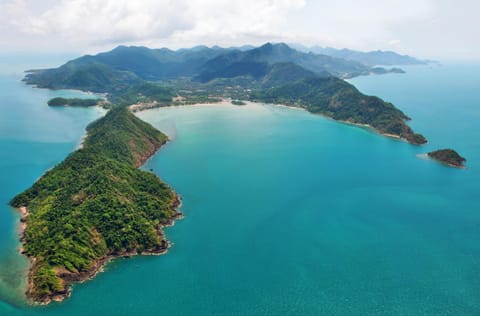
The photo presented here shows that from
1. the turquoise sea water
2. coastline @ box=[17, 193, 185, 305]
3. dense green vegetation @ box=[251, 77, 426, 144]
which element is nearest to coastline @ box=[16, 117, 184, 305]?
coastline @ box=[17, 193, 185, 305]

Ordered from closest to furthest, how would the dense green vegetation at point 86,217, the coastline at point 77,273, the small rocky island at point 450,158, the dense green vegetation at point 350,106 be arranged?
the coastline at point 77,273
the dense green vegetation at point 86,217
the small rocky island at point 450,158
the dense green vegetation at point 350,106

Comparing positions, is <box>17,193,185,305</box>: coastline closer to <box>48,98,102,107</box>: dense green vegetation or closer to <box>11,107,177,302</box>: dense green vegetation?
<box>11,107,177,302</box>: dense green vegetation

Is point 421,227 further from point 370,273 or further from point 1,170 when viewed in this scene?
point 1,170

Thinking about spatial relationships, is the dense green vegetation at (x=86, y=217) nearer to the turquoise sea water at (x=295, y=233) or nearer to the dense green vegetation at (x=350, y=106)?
the turquoise sea water at (x=295, y=233)

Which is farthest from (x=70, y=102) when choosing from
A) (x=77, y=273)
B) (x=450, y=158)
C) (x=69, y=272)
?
(x=450, y=158)

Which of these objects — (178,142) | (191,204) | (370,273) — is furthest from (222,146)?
(370,273)

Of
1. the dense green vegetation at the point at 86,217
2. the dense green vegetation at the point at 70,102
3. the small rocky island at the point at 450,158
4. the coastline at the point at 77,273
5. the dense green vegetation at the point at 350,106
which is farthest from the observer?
the dense green vegetation at the point at 70,102

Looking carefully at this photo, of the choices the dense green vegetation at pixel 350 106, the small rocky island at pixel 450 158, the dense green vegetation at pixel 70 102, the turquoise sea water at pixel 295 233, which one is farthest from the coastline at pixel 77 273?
the dense green vegetation at pixel 70 102
